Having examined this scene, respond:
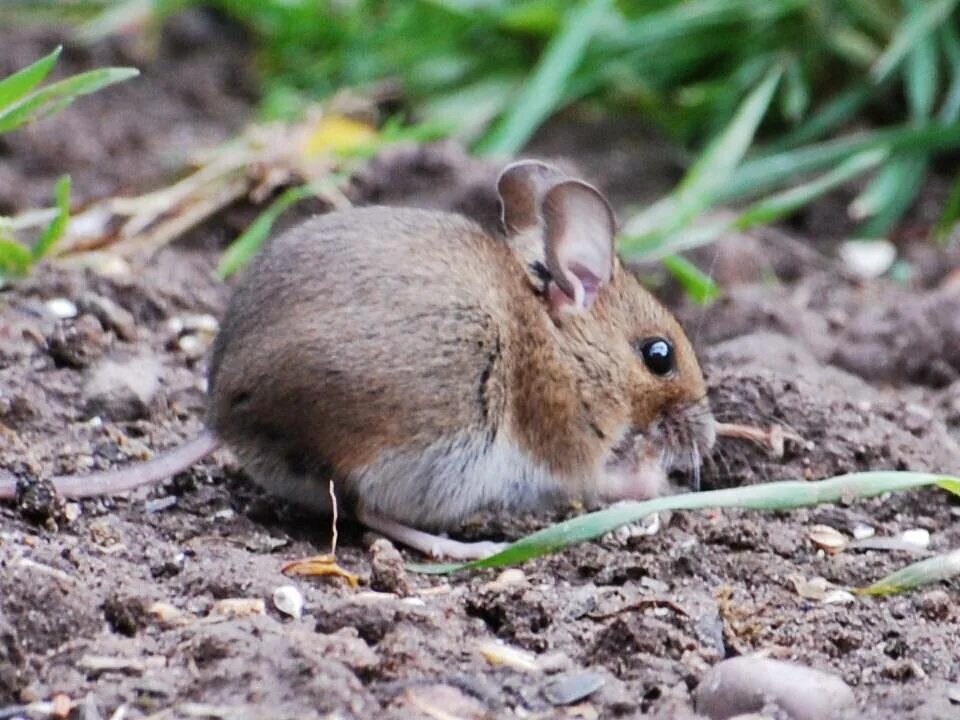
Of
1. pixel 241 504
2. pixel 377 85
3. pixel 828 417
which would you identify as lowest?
pixel 241 504

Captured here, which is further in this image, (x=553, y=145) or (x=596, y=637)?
(x=553, y=145)

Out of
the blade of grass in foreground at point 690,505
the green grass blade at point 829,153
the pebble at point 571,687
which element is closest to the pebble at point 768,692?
the pebble at point 571,687

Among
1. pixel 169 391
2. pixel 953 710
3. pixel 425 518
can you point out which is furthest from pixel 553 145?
pixel 953 710

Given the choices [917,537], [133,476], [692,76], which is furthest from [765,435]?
[692,76]

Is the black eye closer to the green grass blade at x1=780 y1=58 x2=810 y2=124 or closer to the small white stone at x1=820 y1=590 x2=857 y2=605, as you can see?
the small white stone at x1=820 y1=590 x2=857 y2=605

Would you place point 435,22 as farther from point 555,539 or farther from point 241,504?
point 555,539

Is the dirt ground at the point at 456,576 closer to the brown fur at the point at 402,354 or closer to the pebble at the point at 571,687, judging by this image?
the pebble at the point at 571,687

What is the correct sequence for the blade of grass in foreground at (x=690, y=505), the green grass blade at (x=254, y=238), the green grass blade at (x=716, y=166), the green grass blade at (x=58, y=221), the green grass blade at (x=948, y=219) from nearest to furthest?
the blade of grass in foreground at (x=690, y=505)
the green grass blade at (x=58, y=221)
the green grass blade at (x=254, y=238)
the green grass blade at (x=716, y=166)
the green grass blade at (x=948, y=219)
